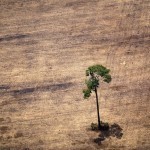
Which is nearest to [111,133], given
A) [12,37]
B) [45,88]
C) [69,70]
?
[45,88]

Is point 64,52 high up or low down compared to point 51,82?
up

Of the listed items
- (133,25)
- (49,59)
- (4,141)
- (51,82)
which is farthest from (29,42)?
(4,141)

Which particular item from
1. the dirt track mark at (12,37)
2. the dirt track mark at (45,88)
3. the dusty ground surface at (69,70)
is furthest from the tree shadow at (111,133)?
the dirt track mark at (12,37)

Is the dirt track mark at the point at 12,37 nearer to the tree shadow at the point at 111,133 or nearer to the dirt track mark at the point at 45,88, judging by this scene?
the dirt track mark at the point at 45,88

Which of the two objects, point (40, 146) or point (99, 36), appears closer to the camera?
point (40, 146)

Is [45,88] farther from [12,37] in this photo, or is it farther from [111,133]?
[12,37]

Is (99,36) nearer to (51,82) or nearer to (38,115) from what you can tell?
(51,82)

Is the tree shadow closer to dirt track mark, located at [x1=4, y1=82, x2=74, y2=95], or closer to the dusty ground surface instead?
the dusty ground surface
